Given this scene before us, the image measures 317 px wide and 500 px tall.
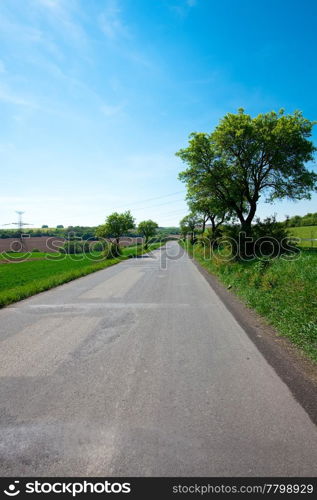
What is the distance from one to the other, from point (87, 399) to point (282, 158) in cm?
2257

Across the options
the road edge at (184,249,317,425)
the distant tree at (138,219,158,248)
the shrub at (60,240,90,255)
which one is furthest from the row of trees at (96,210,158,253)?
the distant tree at (138,219,158,248)

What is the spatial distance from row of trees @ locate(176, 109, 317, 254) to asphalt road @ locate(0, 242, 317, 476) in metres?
17.1

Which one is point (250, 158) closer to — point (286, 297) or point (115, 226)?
point (286, 297)

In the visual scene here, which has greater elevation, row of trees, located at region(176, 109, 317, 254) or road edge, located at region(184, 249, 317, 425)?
row of trees, located at region(176, 109, 317, 254)

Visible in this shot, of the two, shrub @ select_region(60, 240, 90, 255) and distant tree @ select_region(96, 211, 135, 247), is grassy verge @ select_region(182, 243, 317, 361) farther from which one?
shrub @ select_region(60, 240, 90, 255)

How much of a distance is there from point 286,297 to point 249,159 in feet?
57.1

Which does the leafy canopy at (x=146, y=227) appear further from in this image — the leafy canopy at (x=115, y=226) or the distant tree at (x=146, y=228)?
the leafy canopy at (x=115, y=226)

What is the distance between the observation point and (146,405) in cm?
325

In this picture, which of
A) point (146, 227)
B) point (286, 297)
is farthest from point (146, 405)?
point (146, 227)

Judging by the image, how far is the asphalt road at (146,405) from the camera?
2.39 metres

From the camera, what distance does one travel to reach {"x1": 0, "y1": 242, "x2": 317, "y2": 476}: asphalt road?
2.39 meters

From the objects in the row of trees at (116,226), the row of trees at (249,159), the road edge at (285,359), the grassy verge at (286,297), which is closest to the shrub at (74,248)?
the row of trees at (116,226)
